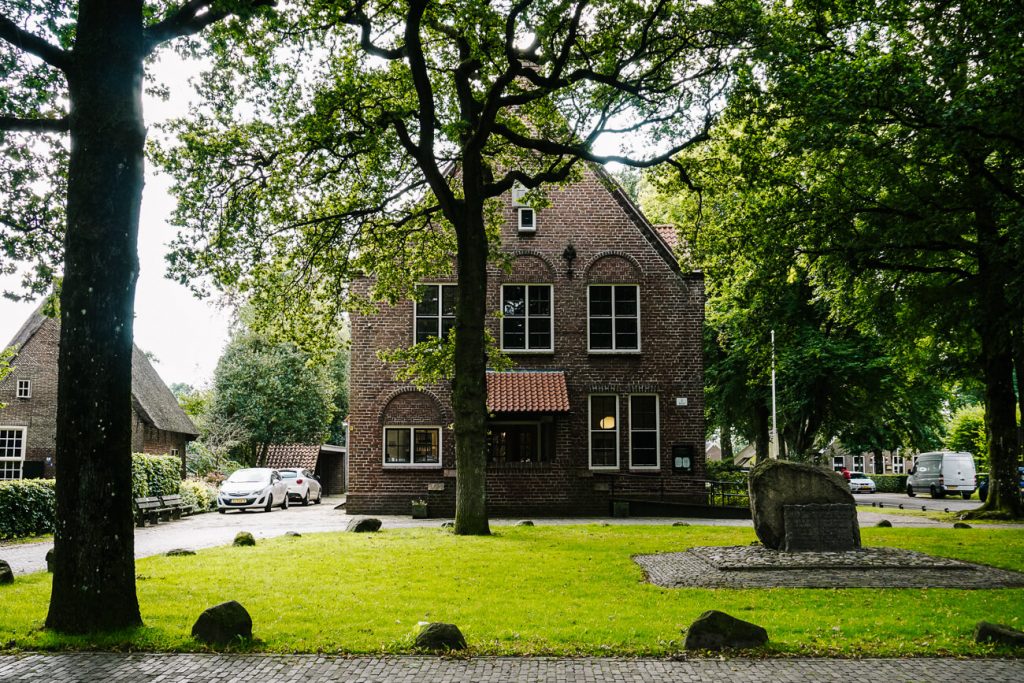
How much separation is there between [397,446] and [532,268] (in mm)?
7056

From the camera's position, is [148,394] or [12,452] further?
[148,394]

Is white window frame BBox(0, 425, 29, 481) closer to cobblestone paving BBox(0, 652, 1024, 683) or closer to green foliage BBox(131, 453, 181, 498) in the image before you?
green foliage BBox(131, 453, 181, 498)

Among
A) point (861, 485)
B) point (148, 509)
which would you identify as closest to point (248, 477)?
point (148, 509)

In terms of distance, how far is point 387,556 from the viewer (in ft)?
43.3

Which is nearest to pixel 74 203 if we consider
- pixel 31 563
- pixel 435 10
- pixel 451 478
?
pixel 31 563

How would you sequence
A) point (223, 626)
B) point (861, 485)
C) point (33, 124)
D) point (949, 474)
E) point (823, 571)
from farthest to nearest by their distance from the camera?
point (861, 485), point (949, 474), point (823, 571), point (33, 124), point (223, 626)

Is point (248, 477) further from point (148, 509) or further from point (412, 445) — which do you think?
point (412, 445)

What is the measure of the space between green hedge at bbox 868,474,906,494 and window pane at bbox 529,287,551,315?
42.9 meters

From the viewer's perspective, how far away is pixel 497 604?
9070mm

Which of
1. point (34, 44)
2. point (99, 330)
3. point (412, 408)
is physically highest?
point (34, 44)

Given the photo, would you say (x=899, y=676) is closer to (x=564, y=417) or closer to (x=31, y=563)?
(x=31, y=563)

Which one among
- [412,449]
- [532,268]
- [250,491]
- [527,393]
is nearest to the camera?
[527,393]

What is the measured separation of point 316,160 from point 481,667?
45.5ft

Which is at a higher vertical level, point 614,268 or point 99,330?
point 614,268
